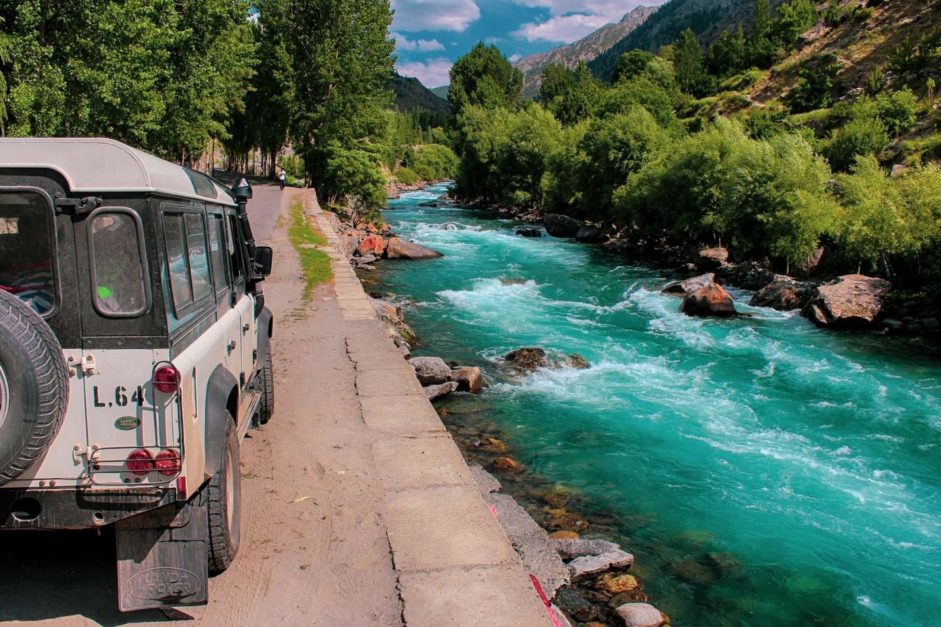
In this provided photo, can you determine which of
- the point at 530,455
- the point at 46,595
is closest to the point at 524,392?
the point at 530,455

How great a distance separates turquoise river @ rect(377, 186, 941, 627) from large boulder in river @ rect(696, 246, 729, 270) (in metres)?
6.47

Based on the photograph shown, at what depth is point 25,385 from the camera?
3.56 meters

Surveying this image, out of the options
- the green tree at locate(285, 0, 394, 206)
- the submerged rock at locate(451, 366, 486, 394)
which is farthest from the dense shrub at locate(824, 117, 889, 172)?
the submerged rock at locate(451, 366, 486, 394)

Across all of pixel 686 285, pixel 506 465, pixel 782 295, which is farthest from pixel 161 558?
pixel 686 285

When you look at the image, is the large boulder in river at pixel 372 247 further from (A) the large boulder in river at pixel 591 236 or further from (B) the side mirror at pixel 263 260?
(B) the side mirror at pixel 263 260

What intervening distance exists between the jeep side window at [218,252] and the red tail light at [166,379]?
1640 millimetres

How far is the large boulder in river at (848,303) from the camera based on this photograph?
746 inches

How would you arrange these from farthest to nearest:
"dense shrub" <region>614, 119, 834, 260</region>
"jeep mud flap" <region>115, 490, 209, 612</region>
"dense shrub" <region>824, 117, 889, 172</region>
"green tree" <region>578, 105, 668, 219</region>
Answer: "green tree" <region>578, 105, 668, 219</region> → "dense shrub" <region>824, 117, 889, 172</region> → "dense shrub" <region>614, 119, 834, 260</region> → "jeep mud flap" <region>115, 490, 209, 612</region>

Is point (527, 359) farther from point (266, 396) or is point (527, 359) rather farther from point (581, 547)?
point (266, 396)

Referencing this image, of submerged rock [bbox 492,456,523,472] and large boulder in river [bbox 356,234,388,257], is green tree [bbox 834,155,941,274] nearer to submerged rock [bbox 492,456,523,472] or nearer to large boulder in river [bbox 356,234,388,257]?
submerged rock [bbox 492,456,523,472]

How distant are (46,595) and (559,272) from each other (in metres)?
24.2

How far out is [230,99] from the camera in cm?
4016

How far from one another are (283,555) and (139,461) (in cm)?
180

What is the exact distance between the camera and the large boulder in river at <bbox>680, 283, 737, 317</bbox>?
66.8 ft
